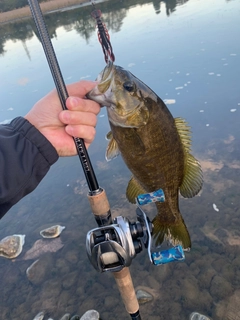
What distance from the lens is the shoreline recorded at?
19.8 meters

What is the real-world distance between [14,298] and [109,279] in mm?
812

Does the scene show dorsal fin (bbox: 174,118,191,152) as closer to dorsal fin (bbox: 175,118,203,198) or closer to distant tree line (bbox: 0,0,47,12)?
dorsal fin (bbox: 175,118,203,198)

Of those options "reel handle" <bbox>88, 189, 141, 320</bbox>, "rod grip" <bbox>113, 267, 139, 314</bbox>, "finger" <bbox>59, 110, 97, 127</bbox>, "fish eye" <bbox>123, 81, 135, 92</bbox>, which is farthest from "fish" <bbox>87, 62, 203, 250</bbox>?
"rod grip" <bbox>113, 267, 139, 314</bbox>

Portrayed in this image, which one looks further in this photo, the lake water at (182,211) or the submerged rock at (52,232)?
the submerged rock at (52,232)

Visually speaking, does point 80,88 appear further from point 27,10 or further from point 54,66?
point 27,10

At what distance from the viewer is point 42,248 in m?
3.01

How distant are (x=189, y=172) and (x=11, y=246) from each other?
2042 mm

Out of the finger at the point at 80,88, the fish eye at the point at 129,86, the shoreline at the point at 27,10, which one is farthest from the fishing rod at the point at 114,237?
the shoreline at the point at 27,10

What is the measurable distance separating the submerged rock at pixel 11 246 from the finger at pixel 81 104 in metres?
2.08

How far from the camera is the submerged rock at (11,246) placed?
2986 mm

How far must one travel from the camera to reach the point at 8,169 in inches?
57.9

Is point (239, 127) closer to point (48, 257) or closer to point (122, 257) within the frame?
point (48, 257)

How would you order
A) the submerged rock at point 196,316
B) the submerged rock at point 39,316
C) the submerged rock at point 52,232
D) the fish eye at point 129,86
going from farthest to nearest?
the submerged rock at point 52,232 → the submerged rock at point 39,316 → the submerged rock at point 196,316 → the fish eye at point 129,86

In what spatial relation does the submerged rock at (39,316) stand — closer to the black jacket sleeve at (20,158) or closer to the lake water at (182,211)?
the lake water at (182,211)
